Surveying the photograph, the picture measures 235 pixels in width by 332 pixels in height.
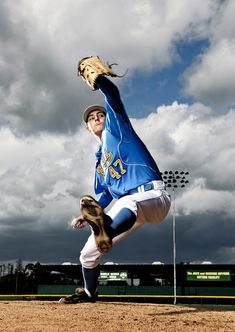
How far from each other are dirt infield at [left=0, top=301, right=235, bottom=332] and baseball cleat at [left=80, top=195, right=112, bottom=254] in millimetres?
1115

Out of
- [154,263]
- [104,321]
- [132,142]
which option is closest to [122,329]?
[104,321]

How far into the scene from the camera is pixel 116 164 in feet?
27.3

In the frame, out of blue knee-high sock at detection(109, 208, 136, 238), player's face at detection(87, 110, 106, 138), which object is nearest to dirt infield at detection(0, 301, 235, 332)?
blue knee-high sock at detection(109, 208, 136, 238)

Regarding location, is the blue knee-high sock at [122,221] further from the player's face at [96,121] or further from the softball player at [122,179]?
the player's face at [96,121]

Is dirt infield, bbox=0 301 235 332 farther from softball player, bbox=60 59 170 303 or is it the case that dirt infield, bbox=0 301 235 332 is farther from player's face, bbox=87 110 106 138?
player's face, bbox=87 110 106 138

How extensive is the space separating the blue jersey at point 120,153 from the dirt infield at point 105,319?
194 cm

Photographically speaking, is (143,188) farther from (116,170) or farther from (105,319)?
(105,319)

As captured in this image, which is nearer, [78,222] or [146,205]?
[146,205]

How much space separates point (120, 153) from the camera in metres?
8.31

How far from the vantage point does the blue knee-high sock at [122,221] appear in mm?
7042

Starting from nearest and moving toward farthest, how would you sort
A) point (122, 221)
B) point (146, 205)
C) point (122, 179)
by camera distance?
1. point (122, 221)
2. point (146, 205)
3. point (122, 179)

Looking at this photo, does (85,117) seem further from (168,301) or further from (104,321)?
(168,301)

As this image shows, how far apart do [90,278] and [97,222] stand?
8.82 feet

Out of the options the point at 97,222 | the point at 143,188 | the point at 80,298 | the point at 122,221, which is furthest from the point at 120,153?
the point at 80,298
